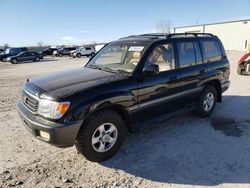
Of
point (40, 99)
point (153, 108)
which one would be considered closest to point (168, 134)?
point (153, 108)

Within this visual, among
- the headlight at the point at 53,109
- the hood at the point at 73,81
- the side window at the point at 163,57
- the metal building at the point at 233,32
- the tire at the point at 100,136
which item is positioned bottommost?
the tire at the point at 100,136

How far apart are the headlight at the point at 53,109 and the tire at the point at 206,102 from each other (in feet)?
11.2

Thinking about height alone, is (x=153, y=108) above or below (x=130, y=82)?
below

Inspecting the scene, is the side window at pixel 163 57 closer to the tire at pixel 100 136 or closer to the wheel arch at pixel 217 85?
the tire at pixel 100 136

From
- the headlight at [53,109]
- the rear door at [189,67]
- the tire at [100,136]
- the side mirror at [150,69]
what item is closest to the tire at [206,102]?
the rear door at [189,67]

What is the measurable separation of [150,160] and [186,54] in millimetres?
2401

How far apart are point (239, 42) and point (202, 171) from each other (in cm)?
4115

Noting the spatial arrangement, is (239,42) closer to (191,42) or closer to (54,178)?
(191,42)

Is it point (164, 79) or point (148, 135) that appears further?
point (148, 135)

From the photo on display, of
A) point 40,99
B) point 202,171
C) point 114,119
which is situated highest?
point 40,99

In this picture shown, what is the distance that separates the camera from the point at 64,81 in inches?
149

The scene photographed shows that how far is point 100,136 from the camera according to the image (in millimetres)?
3611

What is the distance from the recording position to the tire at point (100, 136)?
341 centimetres

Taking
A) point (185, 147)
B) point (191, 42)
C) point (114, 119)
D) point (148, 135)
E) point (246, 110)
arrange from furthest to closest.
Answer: point (246, 110), point (191, 42), point (148, 135), point (185, 147), point (114, 119)
